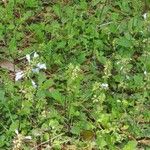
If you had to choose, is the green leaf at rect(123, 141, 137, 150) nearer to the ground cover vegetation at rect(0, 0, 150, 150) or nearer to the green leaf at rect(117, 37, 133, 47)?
the ground cover vegetation at rect(0, 0, 150, 150)

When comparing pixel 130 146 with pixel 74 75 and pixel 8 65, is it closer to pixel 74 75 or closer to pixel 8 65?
pixel 74 75

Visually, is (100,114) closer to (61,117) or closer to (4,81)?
(61,117)

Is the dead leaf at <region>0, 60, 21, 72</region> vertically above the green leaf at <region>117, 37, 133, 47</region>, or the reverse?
the green leaf at <region>117, 37, 133, 47</region>

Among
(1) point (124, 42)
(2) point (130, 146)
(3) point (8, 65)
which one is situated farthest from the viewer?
(1) point (124, 42)

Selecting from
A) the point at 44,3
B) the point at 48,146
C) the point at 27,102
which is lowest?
the point at 48,146

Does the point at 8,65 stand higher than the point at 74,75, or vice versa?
the point at 74,75

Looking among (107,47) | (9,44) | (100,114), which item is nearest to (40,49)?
(9,44)

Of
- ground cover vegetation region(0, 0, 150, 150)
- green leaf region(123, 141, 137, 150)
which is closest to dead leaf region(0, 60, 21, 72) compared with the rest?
ground cover vegetation region(0, 0, 150, 150)

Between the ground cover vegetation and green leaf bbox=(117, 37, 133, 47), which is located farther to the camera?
green leaf bbox=(117, 37, 133, 47)

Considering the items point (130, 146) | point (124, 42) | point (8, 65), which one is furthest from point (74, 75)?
point (124, 42)
